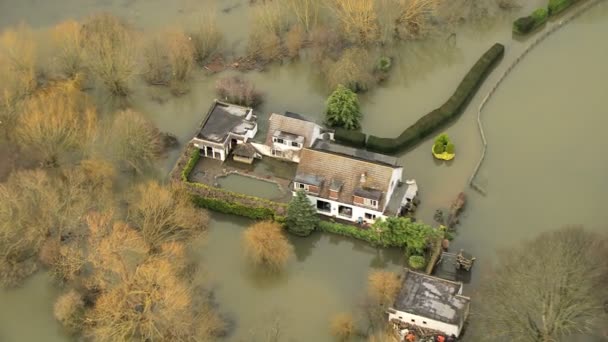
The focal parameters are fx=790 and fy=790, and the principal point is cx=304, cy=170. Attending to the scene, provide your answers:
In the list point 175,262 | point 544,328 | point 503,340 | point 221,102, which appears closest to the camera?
point 544,328

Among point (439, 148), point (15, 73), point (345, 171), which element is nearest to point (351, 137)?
point (345, 171)

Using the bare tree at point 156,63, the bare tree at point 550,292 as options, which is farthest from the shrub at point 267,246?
the bare tree at point 156,63

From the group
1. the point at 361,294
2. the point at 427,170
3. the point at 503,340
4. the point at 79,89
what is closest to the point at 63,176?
the point at 79,89

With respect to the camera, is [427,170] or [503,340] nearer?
[503,340]

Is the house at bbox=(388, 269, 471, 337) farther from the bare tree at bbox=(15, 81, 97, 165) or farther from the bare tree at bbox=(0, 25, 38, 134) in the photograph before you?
the bare tree at bbox=(0, 25, 38, 134)

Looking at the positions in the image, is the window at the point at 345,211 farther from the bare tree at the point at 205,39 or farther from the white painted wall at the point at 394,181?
the bare tree at the point at 205,39

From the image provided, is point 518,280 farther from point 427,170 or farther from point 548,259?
point 427,170
